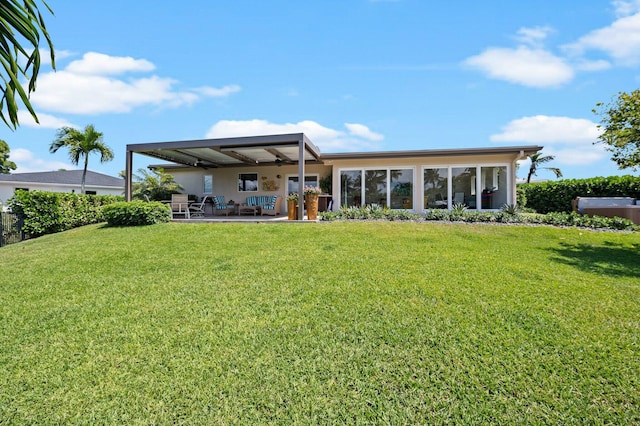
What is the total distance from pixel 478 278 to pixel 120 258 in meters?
6.69

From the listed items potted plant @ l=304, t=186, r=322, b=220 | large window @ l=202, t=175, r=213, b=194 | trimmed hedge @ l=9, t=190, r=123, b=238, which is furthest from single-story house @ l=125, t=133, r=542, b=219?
large window @ l=202, t=175, r=213, b=194

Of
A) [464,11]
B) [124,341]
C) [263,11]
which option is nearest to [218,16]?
[263,11]

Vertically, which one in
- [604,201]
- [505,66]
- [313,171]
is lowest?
[604,201]

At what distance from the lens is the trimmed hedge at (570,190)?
14.0m

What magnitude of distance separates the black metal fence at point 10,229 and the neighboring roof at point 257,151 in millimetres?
4099

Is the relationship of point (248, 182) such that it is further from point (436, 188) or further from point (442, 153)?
point (442, 153)

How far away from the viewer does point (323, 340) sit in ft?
10.4

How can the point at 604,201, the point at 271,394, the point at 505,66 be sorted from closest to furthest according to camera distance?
the point at 271,394 < the point at 505,66 < the point at 604,201

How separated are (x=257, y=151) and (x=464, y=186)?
9011 mm

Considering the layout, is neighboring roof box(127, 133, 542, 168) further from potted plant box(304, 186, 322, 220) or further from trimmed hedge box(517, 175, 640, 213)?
trimmed hedge box(517, 175, 640, 213)

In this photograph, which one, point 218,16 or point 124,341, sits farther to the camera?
point 218,16

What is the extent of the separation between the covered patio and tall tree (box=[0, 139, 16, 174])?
30.9 m

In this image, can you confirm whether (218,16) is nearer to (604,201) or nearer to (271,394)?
(271,394)

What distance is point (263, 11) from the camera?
8844 millimetres
